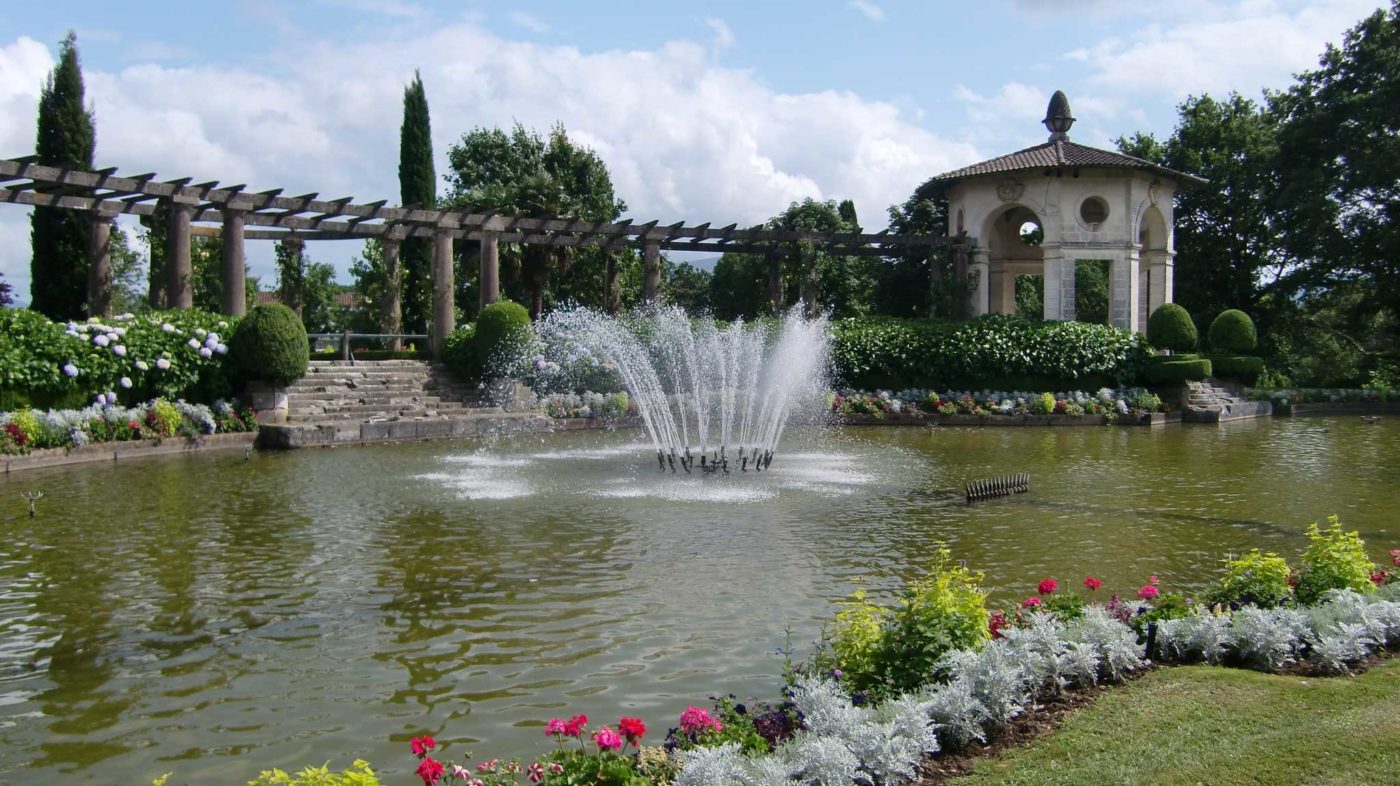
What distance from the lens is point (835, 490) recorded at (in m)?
12.2

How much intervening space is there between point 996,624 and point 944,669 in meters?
0.81

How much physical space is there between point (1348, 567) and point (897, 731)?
3.64 m

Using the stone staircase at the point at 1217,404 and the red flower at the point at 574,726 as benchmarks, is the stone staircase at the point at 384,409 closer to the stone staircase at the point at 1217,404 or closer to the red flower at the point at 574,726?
the stone staircase at the point at 1217,404

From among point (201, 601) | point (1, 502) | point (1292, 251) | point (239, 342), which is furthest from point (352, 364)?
point (1292, 251)

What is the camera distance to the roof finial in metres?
31.3

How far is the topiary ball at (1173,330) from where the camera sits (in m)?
26.7

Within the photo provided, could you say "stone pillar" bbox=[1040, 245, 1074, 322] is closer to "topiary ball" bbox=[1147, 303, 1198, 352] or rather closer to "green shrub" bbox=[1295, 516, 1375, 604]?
"topiary ball" bbox=[1147, 303, 1198, 352]

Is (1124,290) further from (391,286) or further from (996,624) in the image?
(996,624)

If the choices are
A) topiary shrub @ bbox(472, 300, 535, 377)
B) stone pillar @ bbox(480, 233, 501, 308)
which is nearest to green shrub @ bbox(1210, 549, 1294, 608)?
topiary shrub @ bbox(472, 300, 535, 377)

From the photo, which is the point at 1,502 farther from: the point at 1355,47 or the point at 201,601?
the point at 1355,47

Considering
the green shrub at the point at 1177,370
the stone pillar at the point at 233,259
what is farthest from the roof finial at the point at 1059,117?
the stone pillar at the point at 233,259

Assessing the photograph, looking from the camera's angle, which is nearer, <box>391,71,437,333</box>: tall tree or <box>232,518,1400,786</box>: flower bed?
<box>232,518,1400,786</box>: flower bed

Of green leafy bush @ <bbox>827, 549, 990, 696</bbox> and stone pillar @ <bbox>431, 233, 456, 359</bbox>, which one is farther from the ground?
stone pillar @ <bbox>431, 233, 456, 359</bbox>

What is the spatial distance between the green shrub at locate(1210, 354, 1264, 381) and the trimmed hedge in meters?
3.34
